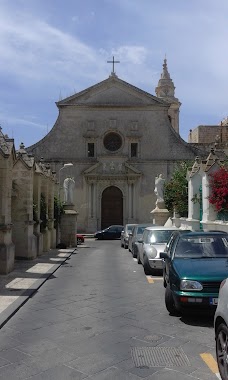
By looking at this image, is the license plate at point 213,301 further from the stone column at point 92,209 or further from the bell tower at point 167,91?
the bell tower at point 167,91

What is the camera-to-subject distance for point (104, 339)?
6707mm

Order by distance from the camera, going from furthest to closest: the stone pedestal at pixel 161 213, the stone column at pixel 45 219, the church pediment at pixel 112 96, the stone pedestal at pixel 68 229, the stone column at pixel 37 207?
the church pediment at pixel 112 96
the stone pedestal at pixel 161 213
the stone pedestal at pixel 68 229
the stone column at pixel 45 219
the stone column at pixel 37 207

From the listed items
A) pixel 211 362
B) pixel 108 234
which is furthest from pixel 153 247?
pixel 108 234

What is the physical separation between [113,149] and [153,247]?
29705mm

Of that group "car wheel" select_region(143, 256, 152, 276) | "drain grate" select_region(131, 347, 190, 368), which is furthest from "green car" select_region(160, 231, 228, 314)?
"car wheel" select_region(143, 256, 152, 276)

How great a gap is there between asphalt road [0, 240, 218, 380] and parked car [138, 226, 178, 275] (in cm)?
260

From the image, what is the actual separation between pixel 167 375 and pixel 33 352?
1.87 meters

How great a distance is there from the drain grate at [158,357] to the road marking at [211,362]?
0.77ft

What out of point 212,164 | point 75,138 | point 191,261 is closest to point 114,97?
point 75,138

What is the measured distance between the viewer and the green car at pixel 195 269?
7.42 metres

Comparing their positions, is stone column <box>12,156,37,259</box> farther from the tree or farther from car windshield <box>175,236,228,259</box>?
the tree

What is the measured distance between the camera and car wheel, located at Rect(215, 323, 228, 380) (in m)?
4.91

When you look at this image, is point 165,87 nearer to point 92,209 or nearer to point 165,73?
point 165,73

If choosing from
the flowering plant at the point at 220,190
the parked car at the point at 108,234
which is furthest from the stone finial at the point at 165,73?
the flowering plant at the point at 220,190
